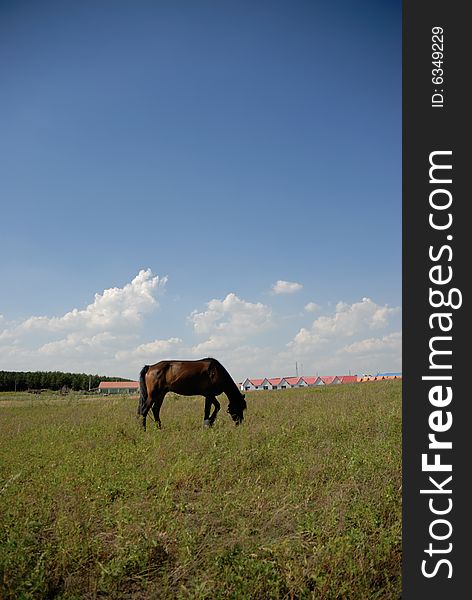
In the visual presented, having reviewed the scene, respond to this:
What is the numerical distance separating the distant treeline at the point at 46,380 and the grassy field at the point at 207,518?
3486 inches

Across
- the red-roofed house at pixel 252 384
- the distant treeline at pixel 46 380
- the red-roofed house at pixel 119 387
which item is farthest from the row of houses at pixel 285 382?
the distant treeline at pixel 46 380

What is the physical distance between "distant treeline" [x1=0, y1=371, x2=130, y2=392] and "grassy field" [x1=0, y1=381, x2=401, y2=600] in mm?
88540

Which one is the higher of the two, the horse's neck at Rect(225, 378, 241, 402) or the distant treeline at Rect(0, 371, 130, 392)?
the horse's neck at Rect(225, 378, 241, 402)

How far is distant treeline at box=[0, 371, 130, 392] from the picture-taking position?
3536 inches

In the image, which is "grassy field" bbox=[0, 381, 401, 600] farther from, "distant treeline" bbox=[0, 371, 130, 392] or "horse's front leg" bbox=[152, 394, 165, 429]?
"distant treeline" bbox=[0, 371, 130, 392]

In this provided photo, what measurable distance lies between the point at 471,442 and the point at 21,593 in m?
4.11

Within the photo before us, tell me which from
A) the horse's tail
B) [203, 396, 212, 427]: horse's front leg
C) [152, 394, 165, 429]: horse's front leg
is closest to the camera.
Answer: [203, 396, 212, 427]: horse's front leg

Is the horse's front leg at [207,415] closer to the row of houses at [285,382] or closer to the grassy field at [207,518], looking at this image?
the grassy field at [207,518]

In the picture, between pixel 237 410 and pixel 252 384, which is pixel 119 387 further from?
pixel 237 410

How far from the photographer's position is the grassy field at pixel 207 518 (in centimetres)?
416

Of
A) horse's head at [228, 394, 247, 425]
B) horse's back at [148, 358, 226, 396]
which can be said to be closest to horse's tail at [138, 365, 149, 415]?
horse's back at [148, 358, 226, 396]

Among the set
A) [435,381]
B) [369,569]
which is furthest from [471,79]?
[369,569]

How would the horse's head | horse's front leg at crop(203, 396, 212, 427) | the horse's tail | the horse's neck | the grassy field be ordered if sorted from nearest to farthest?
the grassy field → horse's front leg at crop(203, 396, 212, 427) → the horse's head → the horse's neck → the horse's tail

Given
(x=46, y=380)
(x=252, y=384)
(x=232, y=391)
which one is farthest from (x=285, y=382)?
(x=232, y=391)
